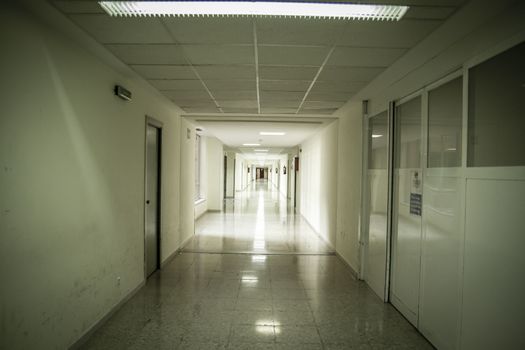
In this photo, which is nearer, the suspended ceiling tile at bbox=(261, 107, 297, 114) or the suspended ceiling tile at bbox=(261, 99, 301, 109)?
the suspended ceiling tile at bbox=(261, 99, 301, 109)

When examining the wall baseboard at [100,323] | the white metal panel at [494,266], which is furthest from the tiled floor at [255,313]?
the white metal panel at [494,266]

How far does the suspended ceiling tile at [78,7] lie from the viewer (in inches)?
79.4

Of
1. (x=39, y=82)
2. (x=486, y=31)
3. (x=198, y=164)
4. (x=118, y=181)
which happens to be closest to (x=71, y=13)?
(x=39, y=82)

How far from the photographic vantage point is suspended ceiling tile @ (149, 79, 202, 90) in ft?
12.3

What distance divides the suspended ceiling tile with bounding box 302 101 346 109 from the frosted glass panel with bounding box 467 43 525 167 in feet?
8.11

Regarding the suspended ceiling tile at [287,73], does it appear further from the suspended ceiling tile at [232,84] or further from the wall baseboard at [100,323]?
the wall baseboard at [100,323]

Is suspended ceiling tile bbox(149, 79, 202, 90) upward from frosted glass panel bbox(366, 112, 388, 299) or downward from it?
upward

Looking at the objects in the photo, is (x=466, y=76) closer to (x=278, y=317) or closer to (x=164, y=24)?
(x=164, y=24)

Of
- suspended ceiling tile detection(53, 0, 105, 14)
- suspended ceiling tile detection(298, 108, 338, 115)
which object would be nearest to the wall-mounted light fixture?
suspended ceiling tile detection(53, 0, 105, 14)

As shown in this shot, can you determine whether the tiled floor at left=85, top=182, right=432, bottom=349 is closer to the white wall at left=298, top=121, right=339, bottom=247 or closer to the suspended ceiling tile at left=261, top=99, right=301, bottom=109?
the white wall at left=298, top=121, right=339, bottom=247

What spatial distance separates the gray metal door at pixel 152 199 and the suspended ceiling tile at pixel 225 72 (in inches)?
55.9

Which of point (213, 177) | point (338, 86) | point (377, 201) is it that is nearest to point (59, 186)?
point (338, 86)

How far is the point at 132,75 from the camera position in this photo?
3566mm

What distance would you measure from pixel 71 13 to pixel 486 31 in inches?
114
